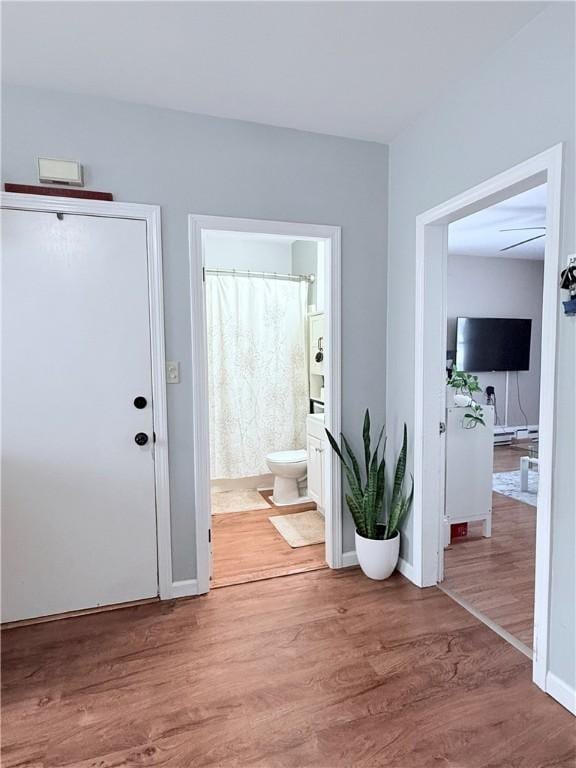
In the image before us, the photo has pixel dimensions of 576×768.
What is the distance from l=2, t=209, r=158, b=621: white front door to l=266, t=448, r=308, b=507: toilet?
156 centimetres

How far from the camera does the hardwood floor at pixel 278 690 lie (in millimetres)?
1494

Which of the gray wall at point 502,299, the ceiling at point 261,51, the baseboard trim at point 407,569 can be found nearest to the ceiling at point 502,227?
the gray wall at point 502,299

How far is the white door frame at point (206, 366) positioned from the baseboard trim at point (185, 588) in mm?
29

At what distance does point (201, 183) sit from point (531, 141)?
5.07 ft

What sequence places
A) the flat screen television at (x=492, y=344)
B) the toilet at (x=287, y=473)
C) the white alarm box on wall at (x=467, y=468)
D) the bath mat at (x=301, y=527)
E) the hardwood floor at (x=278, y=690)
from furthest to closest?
the flat screen television at (x=492, y=344) → the toilet at (x=287, y=473) → the bath mat at (x=301, y=527) → the white alarm box on wall at (x=467, y=468) → the hardwood floor at (x=278, y=690)

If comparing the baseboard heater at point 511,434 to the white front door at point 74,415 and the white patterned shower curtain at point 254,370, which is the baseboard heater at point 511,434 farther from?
the white front door at point 74,415

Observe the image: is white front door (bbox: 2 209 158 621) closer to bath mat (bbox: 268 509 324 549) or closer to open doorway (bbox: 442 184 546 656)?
bath mat (bbox: 268 509 324 549)

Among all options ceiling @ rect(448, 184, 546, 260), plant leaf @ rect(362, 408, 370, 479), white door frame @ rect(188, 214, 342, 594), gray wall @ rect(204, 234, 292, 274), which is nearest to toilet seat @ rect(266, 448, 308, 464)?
white door frame @ rect(188, 214, 342, 594)

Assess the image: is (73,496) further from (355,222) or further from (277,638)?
(355,222)

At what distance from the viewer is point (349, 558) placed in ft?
9.12

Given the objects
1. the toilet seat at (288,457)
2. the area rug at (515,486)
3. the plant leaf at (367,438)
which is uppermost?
the plant leaf at (367,438)

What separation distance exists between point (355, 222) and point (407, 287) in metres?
0.51

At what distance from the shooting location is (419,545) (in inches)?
98.5

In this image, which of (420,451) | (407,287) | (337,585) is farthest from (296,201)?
(337,585)
